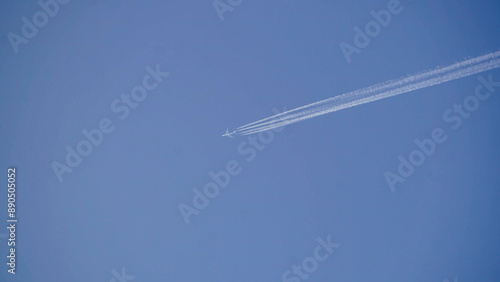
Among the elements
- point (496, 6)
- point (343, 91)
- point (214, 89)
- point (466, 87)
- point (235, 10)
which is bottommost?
point (466, 87)

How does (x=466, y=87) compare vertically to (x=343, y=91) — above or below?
below

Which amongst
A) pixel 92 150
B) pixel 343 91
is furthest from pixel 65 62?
pixel 343 91

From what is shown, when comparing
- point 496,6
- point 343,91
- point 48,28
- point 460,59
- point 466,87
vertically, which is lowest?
point 466,87

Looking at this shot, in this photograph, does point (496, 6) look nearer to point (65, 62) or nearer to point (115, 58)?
point (115, 58)

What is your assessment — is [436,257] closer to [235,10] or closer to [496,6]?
[496,6]

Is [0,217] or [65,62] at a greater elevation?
[65,62]

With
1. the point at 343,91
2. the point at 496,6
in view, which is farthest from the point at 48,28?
the point at 496,6
